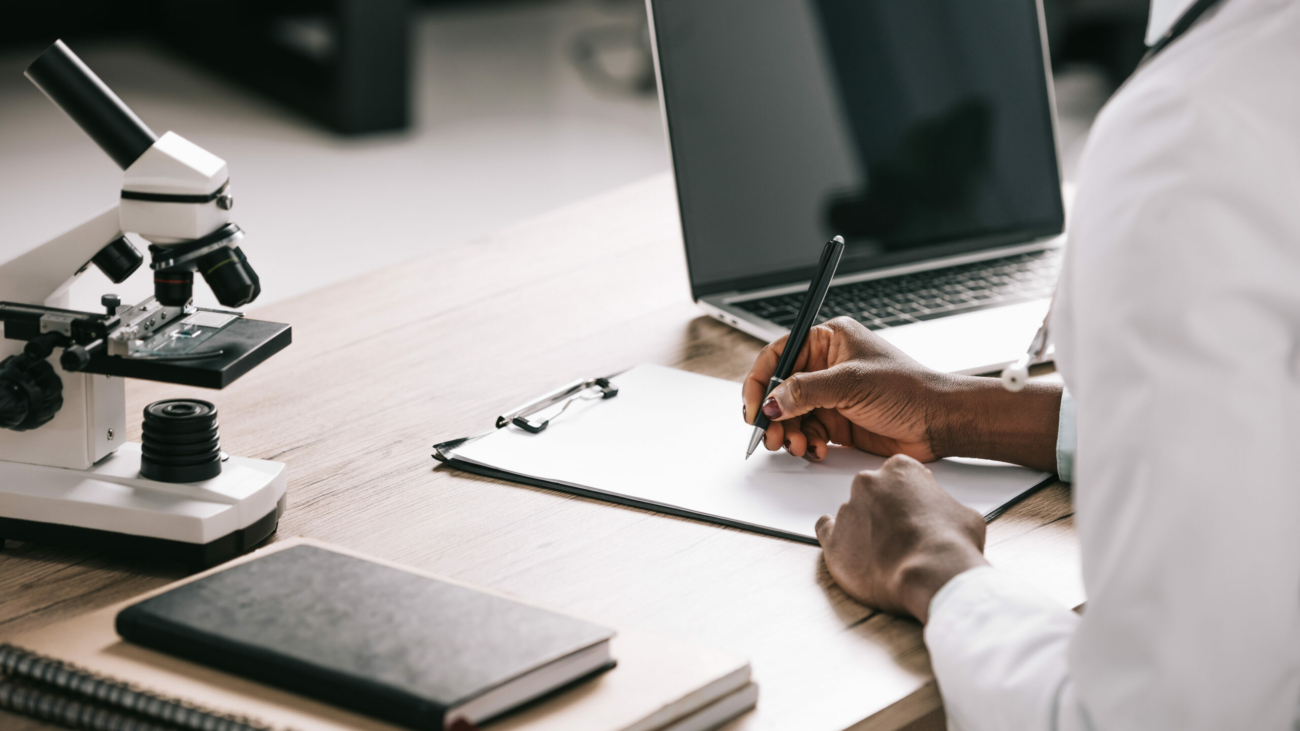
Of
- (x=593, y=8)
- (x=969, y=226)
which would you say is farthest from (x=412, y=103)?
(x=969, y=226)

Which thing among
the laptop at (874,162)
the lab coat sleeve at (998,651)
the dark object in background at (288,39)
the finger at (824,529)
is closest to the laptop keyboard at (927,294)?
the laptop at (874,162)

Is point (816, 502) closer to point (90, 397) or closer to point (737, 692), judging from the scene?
point (737, 692)

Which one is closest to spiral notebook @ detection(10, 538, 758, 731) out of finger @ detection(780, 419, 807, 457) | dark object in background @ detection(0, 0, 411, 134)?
finger @ detection(780, 419, 807, 457)

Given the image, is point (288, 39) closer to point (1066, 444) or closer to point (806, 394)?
point (806, 394)

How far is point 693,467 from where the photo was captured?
101cm

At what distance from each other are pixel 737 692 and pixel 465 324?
730 millimetres

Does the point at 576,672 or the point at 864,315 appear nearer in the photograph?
the point at 576,672

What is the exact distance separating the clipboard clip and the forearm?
1.03ft

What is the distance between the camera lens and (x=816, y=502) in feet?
3.14

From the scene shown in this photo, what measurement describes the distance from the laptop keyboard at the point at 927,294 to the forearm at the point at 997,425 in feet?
0.89

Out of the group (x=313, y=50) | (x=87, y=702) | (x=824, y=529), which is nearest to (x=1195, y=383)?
(x=824, y=529)

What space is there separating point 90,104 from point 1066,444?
0.80 metres

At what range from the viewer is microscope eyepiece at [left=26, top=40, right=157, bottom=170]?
2.78ft

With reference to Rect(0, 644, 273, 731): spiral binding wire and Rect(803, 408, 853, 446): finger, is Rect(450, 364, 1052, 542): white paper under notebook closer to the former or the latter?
Rect(803, 408, 853, 446): finger
